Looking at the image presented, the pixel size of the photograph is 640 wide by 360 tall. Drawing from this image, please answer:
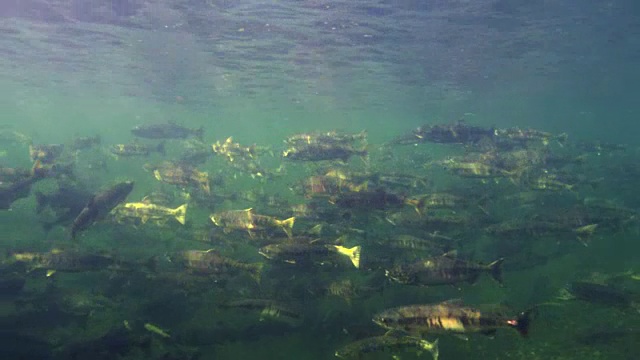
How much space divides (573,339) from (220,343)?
279 inches

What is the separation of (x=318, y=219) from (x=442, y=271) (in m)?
4.82

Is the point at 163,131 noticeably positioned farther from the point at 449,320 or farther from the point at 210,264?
the point at 449,320

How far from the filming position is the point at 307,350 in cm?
789

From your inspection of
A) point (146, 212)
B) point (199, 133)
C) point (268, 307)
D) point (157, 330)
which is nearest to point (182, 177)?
point (146, 212)

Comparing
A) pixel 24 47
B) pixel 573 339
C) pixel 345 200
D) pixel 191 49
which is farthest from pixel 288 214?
pixel 24 47

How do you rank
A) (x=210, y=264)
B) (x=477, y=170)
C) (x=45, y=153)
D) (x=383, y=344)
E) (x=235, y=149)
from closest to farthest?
(x=383, y=344) → (x=210, y=264) → (x=477, y=170) → (x=45, y=153) → (x=235, y=149)

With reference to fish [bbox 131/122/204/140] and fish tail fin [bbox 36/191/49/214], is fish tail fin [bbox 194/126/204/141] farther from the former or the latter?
fish tail fin [bbox 36/191/49/214]

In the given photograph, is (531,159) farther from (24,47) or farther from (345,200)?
(24,47)

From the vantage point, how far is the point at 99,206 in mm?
9828

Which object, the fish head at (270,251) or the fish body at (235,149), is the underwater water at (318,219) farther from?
the fish body at (235,149)

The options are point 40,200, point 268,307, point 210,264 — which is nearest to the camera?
point 268,307

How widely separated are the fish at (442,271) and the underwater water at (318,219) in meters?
0.03

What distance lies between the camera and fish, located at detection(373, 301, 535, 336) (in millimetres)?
5340

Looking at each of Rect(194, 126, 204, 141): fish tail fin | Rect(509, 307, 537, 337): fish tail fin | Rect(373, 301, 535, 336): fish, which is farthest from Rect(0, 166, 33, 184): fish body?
Rect(509, 307, 537, 337): fish tail fin
